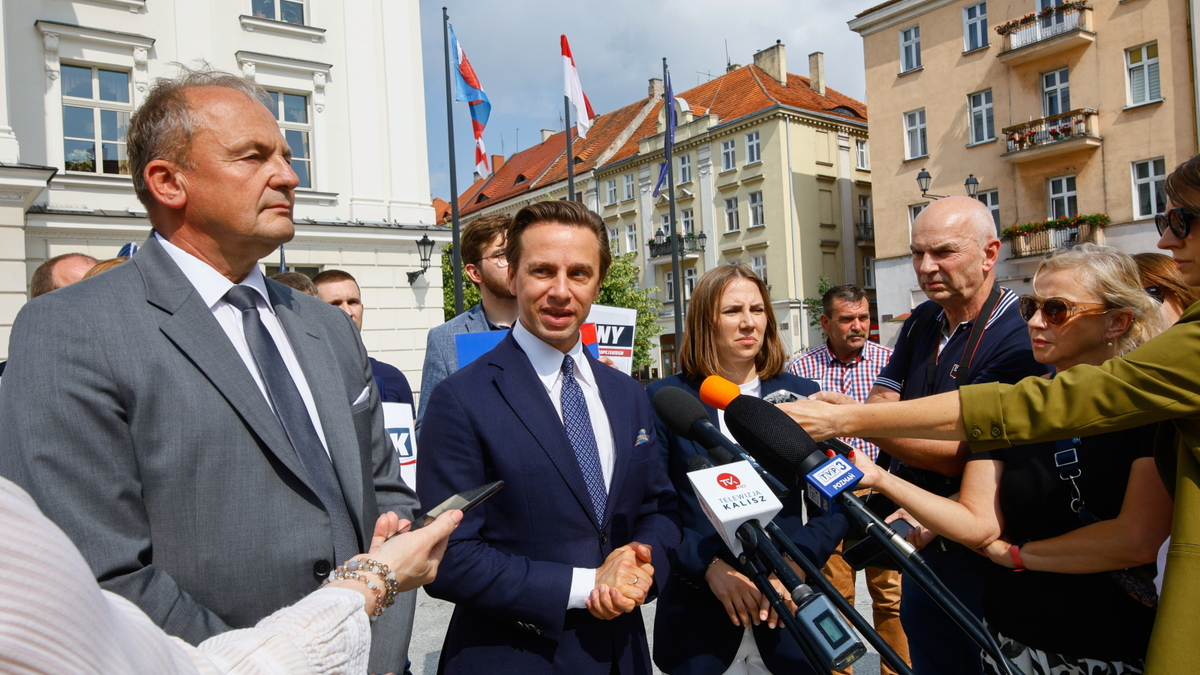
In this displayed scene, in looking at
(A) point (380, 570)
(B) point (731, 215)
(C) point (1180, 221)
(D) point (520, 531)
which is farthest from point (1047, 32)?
(A) point (380, 570)

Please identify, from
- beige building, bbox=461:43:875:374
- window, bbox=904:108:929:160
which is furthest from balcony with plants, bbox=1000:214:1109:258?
beige building, bbox=461:43:875:374

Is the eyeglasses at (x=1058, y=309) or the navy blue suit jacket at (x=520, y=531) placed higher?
the eyeglasses at (x=1058, y=309)

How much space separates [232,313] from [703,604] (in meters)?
1.77

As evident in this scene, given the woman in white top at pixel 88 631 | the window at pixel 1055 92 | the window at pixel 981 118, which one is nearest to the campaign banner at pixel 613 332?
the woman in white top at pixel 88 631

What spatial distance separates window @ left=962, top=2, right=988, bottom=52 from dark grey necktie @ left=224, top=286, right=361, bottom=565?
27.2m

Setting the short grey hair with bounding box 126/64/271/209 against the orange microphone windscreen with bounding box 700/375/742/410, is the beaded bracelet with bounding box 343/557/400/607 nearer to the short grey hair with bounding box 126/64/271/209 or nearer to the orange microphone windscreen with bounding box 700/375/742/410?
the orange microphone windscreen with bounding box 700/375/742/410

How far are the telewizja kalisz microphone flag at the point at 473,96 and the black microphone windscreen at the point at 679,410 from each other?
547 inches

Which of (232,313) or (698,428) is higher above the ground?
(232,313)

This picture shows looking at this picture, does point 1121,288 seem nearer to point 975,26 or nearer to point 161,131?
point 161,131

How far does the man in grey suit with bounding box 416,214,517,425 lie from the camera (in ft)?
Answer: 13.5

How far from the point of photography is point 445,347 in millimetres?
4137

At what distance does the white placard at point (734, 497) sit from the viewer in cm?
154

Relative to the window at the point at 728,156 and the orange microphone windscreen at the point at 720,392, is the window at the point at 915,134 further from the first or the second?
the orange microphone windscreen at the point at 720,392

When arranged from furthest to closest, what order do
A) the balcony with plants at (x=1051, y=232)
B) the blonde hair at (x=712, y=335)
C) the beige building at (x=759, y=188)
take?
the beige building at (x=759, y=188) → the balcony with plants at (x=1051, y=232) → the blonde hair at (x=712, y=335)
